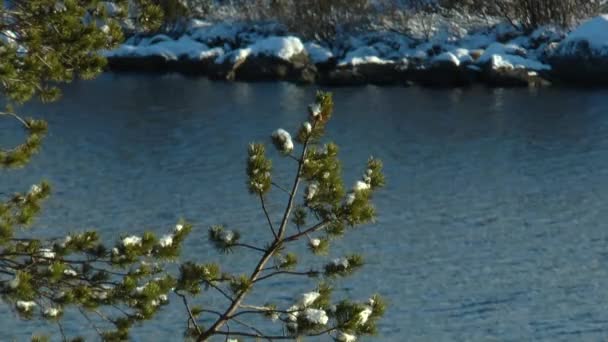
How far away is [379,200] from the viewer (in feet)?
58.3

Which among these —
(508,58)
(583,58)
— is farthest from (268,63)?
(583,58)

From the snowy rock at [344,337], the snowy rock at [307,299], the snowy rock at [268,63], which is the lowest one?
the snowy rock at [268,63]

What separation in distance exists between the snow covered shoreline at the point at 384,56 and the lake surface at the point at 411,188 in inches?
65.2

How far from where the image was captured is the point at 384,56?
3562cm

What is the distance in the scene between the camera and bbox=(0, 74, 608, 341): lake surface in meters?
12.8

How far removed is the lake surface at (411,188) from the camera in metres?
12.8

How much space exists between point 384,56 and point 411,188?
57.1ft

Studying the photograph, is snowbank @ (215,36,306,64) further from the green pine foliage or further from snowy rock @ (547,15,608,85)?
the green pine foliage

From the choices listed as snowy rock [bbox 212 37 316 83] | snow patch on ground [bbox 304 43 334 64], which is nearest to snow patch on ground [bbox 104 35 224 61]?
snowy rock [bbox 212 37 316 83]

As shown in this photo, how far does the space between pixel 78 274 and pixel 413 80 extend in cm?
2711

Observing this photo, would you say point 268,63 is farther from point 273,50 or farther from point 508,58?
point 508,58

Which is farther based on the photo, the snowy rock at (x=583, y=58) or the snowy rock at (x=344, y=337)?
the snowy rock at (x=583, y=58)

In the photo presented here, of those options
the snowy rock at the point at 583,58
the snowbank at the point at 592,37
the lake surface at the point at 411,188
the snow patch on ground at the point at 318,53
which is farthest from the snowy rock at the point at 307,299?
the snow patch on ground at the point at 318,53

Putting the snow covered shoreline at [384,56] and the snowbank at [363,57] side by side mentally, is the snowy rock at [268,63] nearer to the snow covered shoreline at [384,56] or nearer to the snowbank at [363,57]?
the snow covered shoreline at [384,56]
